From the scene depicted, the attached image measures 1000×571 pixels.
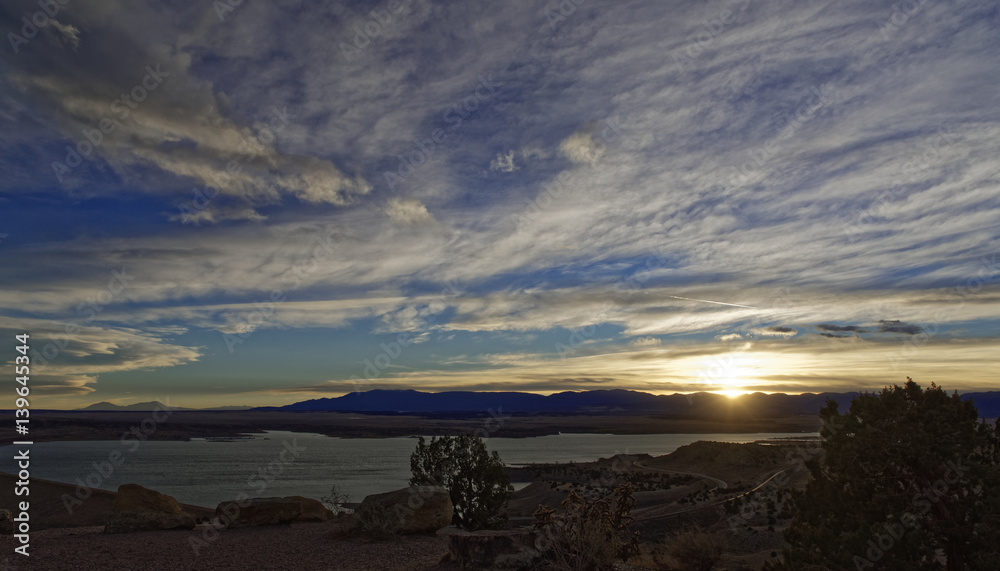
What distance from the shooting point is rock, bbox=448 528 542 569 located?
31.3ft

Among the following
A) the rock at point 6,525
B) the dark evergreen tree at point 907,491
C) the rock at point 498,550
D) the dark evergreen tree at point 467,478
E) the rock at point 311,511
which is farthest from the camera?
the dark evergreen tree at point 467,478

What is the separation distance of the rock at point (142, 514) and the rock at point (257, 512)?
0.97 m

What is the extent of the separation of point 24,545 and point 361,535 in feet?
23.0

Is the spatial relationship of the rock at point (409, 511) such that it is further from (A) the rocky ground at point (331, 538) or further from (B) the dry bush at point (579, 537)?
(B) the dry bush at point (579, 537)

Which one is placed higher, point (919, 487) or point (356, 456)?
point (919, 487)

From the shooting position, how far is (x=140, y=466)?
63.7 m

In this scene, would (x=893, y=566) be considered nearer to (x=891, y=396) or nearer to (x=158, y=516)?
(x=891, y=396)

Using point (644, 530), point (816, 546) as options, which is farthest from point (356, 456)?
point (816, 546)

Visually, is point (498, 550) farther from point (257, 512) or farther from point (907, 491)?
point (257, 512)

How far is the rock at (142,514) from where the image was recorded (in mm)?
14703

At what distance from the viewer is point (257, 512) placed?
51.2 ft

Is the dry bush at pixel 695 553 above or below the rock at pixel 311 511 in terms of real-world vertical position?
below

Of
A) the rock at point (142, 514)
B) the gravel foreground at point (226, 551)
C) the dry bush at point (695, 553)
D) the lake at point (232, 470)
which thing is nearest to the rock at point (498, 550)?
the gravel foreground at point (226, 551)

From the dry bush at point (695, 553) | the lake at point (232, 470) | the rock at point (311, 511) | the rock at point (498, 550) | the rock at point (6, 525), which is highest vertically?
the rock at point (498, 550)
